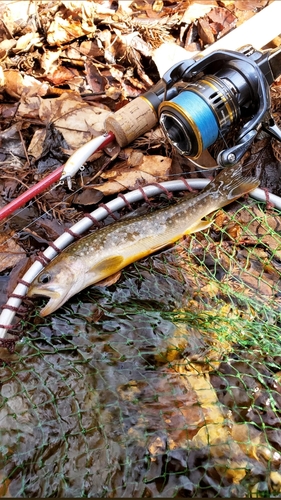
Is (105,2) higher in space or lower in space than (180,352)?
higher

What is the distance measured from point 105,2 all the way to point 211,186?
2.77 metres

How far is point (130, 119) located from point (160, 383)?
6.02 feet

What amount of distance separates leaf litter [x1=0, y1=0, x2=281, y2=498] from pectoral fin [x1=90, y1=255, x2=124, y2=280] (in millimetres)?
153

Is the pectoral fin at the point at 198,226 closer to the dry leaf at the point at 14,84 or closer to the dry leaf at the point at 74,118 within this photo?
the dry leaf at the point at 74,118

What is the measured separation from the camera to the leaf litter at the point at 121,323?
2.26 meters

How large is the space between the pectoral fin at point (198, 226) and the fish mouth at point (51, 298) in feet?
3.11

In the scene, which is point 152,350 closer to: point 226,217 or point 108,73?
point 226,217

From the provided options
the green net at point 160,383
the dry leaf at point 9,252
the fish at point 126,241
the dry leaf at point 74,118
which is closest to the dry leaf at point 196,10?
the dry leaf at point 74,118

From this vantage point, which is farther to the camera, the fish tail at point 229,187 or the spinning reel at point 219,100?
the fish tail at point 229,187

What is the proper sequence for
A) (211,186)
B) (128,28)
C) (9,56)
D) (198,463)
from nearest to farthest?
(198,463), (211,186), (9,56), (128,28)

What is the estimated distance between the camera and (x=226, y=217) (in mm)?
3189

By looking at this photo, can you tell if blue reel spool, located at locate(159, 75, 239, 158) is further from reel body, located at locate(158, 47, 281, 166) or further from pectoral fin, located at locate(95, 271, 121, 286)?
pectoral fin, located at locate(95, 271, 121, 286)

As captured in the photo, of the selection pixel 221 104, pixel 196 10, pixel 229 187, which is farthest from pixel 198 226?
pixel 196 10

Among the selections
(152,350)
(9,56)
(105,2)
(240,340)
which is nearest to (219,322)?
(240,340)
